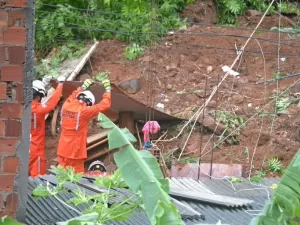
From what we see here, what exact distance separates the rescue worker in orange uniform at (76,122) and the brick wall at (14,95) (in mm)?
5259

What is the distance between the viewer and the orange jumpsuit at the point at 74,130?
37.3 ft

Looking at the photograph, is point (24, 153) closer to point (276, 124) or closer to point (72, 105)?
point (72, 105)

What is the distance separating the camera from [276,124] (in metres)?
15.2

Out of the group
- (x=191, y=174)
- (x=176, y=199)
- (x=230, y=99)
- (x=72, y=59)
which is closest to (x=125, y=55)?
(x=72, y=59)

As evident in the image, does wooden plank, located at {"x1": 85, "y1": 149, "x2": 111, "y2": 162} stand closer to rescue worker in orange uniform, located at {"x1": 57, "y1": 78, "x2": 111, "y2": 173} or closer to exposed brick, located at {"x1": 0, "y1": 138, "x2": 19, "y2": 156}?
rescue worker in orange uniform, located at {"x1": 57, "y1": 78, "x2": 111, "y2": 173}

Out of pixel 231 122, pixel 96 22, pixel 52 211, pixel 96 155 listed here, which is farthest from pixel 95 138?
pixel 52 211

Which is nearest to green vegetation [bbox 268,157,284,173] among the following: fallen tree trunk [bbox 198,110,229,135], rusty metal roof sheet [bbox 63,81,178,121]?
fallen tree trunk [bbox 198,110,229,135]

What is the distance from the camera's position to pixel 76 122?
11.5 meters

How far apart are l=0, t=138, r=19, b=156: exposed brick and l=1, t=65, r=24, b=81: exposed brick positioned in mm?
428

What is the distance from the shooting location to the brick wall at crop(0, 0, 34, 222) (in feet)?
19.1

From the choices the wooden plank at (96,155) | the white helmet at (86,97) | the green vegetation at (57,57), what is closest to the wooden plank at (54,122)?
the green vegetation at (57,57)

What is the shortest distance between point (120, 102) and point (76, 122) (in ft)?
6.93

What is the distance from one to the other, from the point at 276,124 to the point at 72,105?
5098 millimetres

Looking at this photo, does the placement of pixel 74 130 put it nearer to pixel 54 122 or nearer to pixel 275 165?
pixel 275 165
